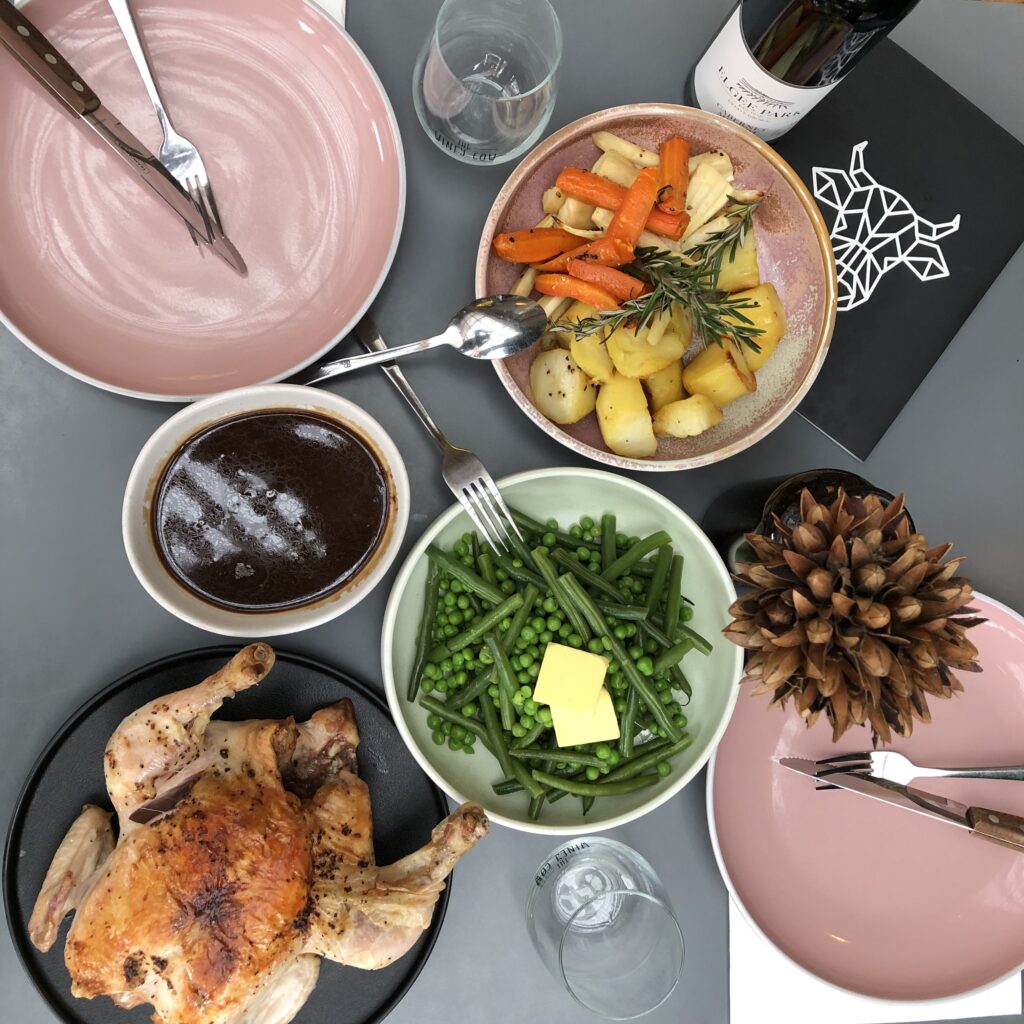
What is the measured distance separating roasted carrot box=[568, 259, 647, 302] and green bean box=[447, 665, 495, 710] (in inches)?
29.5

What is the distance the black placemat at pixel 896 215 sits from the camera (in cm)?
176

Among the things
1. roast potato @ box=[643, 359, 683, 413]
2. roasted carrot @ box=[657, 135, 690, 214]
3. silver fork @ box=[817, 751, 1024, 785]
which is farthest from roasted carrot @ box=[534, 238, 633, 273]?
silver fork @ box=[817, 751, 1024, 785]

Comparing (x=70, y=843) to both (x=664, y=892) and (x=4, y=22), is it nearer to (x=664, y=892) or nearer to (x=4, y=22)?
(x=664, y=892)

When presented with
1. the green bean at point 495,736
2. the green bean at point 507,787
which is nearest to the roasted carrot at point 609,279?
the green bean at point 495,736

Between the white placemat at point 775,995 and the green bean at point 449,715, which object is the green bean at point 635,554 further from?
the white placemat at point 775,995

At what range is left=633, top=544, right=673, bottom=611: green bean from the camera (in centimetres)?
161

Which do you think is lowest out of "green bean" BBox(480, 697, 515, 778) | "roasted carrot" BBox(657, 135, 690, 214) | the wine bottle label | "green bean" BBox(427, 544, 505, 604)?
"green bean" BBox(480, 697, 515, 778)

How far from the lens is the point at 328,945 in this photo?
142 cm

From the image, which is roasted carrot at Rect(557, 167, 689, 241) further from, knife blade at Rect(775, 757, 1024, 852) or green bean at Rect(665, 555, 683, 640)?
knife blade at Rect(775, 757, 1024, 852)

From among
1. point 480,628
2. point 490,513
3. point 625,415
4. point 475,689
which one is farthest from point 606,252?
point 475,689

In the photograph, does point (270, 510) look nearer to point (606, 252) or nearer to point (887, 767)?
point (606, 252)

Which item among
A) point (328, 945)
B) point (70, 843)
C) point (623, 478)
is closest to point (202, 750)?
point (70, 843)

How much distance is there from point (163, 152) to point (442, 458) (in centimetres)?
77

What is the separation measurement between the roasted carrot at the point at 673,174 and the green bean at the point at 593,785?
3.56 ft
